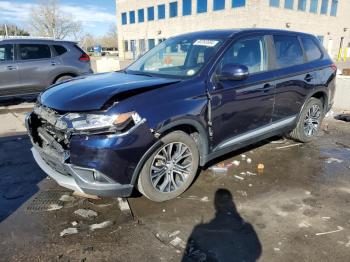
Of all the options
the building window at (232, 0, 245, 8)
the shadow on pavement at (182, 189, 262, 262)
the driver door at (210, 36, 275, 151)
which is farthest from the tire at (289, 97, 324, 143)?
the building window at (232, 0, 245, 8)

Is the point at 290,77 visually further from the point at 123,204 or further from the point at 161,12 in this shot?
the point at 161,12

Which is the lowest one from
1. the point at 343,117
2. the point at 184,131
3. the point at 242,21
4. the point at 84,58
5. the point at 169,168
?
the point at 343,117

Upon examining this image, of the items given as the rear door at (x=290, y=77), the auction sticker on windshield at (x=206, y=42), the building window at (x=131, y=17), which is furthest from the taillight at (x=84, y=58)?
the building window at (x=131, y=17)

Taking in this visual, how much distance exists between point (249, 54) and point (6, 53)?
6.81m

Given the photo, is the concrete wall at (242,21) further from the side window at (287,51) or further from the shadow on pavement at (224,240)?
the shadow on pavement at (224,240)

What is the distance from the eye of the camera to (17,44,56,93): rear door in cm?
853

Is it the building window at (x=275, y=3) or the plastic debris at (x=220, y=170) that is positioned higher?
the building window at (x=275, y=3)

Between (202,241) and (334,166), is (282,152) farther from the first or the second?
(202,241)

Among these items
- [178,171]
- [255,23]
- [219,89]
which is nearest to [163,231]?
[178,171]

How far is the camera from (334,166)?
15.8 ft

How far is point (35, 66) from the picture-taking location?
28.3ft

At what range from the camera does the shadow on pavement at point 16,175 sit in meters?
3.69

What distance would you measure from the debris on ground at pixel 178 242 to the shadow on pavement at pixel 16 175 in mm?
1821

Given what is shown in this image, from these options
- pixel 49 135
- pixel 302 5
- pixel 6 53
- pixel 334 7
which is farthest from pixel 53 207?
pixel 334 7
